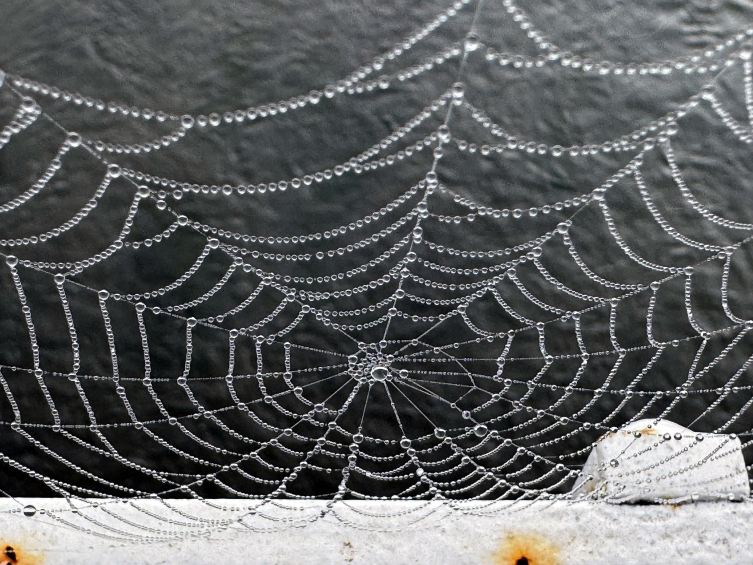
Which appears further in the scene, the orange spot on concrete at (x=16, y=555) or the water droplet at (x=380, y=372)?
the water droplet at (x=380, y=372)

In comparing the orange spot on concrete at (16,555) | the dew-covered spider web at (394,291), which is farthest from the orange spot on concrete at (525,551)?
the orange spot on concrete at (16,555)

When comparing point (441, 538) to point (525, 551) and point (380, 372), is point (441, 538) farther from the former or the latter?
point (380, 372)

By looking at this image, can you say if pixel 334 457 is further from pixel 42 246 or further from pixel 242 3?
pixel 242 3

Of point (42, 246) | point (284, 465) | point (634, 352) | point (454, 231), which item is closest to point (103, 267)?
point (42, 246)

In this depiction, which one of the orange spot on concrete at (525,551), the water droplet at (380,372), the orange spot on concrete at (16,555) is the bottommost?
the orange spot on concrete at (16,555)

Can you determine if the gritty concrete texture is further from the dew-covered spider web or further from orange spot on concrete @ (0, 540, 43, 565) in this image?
the dew-covered spider web

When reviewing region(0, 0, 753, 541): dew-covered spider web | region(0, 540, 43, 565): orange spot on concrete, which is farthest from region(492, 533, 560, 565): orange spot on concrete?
region(0, 540, 43, 565): orange spot on concrete

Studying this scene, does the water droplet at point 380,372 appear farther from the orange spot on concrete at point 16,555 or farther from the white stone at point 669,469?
the orange spot on concrete at point 16,555
